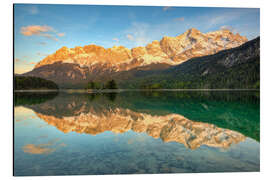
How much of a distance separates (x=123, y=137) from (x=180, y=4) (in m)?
8.66

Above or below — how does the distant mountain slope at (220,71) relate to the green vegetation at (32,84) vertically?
above

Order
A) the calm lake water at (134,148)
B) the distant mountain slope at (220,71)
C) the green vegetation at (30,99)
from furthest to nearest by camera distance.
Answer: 1. the distant mountain slope at (220,71)
2. the green vegetation at (30,99)
3. the calm lake water at (134,148)

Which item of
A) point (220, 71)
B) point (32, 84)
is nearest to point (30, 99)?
point (32, 84)

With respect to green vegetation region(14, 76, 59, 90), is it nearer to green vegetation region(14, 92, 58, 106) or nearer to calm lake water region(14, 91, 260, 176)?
green vegetation region(14, 92, 58, 106)

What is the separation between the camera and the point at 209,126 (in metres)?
12.1

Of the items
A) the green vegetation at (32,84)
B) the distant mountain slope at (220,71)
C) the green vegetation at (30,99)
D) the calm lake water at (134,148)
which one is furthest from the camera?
the distant mountain slope at (220,71)

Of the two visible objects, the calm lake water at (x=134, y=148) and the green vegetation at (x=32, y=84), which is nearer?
the calm lake water at (x=134, y=148)

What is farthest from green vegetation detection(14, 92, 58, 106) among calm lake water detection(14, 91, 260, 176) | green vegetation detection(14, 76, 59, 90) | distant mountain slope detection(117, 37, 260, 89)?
distant mountain slope detection(117, 37, 260, 89)

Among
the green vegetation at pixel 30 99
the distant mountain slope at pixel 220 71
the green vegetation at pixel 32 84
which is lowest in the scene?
the green vegetation at pixel 30 99

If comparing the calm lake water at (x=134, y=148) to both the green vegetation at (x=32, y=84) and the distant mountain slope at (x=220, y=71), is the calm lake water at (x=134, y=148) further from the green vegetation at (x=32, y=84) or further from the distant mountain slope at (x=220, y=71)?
the distant mountain slope at (x=220, y=71)

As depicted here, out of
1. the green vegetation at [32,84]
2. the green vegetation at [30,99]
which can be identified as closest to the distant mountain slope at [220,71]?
the green vegetation at [32,84]

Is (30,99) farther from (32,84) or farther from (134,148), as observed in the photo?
(32,84)
